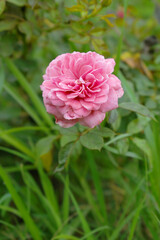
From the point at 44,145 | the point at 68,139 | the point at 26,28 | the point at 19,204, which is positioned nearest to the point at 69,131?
the point at 68,139

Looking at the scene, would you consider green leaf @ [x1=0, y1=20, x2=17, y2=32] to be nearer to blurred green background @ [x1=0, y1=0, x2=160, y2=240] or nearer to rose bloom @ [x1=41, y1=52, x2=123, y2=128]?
blurred green background @ [x1=0, y1=0, x2=160, y2=240]

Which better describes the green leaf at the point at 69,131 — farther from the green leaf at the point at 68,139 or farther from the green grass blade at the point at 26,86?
the green grass blade at the point at 26,86

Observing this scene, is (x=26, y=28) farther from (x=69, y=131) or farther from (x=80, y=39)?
(x=69, y=131)

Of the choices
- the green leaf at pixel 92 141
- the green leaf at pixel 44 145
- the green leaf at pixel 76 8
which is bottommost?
the green leaf at pixel 44 145

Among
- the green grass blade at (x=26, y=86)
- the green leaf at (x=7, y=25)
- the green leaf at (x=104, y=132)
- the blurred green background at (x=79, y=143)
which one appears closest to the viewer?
the green leaf at (x=104, y=132)

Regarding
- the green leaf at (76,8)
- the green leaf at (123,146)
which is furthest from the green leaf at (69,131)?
the green leaf at (76,8)

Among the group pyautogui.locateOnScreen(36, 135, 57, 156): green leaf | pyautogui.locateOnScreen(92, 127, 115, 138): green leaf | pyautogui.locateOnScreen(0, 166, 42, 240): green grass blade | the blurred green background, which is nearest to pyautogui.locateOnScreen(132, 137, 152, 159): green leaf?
the blurred green background

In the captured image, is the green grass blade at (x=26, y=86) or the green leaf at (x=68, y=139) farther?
the green grass blade at (x=26, y=86)
